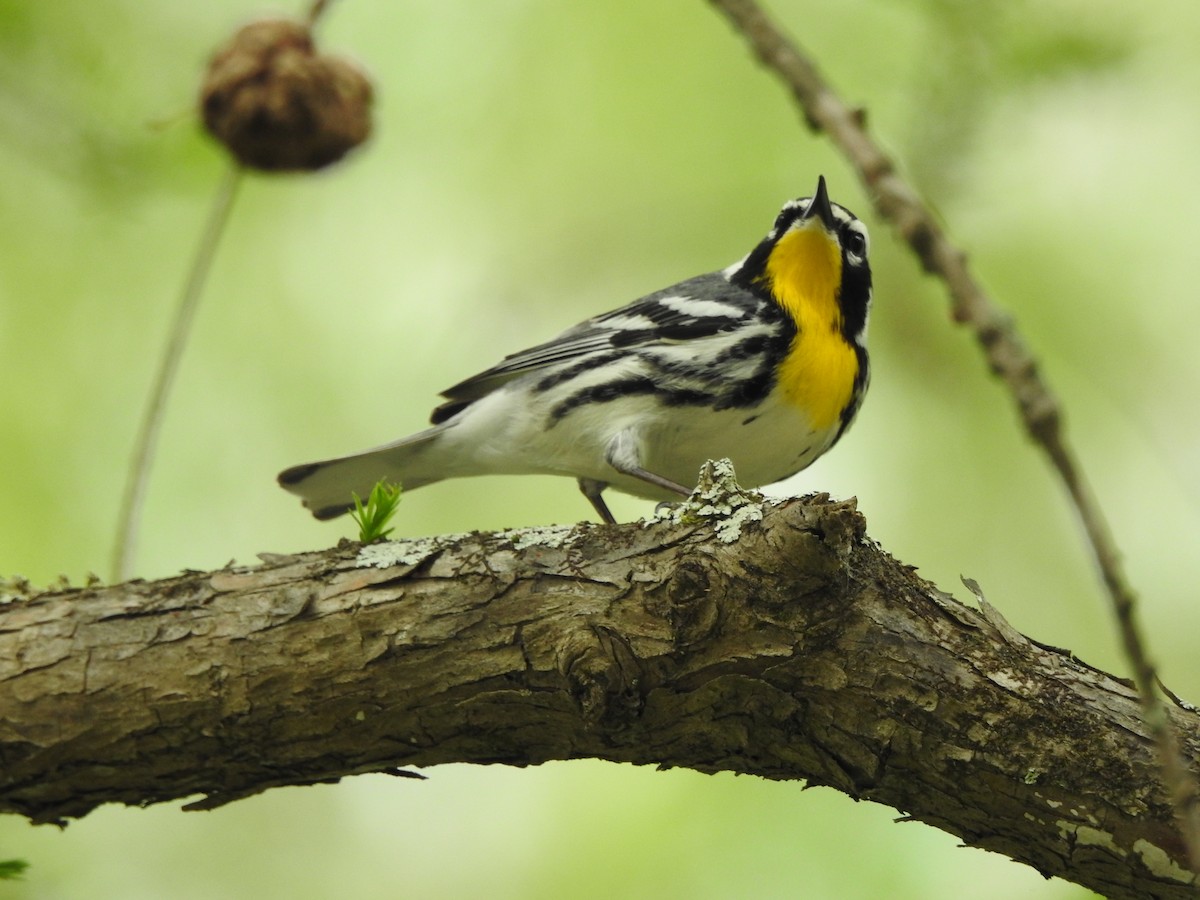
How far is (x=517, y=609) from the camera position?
2.60 m

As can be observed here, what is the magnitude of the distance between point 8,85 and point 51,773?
2847 millimetres

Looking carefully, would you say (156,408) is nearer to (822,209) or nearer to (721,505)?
(721,505)

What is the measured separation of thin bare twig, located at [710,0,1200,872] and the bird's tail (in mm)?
2772

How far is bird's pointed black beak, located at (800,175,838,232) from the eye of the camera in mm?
3697

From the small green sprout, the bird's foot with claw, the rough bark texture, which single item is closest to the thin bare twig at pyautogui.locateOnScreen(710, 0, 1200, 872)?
the rough bark texture

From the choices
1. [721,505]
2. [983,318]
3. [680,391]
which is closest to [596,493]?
[680,391]

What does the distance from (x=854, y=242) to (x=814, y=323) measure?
1.53ft

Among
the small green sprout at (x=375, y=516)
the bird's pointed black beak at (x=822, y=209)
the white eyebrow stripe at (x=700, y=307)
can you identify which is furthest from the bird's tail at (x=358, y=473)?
the bird's pointed black beak at (x=822, y=209)

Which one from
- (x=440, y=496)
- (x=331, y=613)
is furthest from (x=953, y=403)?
(x=331, y=613)

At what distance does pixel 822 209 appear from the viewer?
376 cm

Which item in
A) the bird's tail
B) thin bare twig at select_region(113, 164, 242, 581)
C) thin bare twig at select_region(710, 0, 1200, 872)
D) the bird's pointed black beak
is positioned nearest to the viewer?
thin bare twig at select_region(710, 0, 1200, 872)

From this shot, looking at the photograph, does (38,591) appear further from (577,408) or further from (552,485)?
(552,485)

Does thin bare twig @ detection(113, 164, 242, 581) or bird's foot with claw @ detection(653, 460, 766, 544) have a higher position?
thin bare twig @ detection(113, 164, 242, 581)

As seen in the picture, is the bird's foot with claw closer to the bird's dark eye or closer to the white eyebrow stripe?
the white eyebrow stripe
